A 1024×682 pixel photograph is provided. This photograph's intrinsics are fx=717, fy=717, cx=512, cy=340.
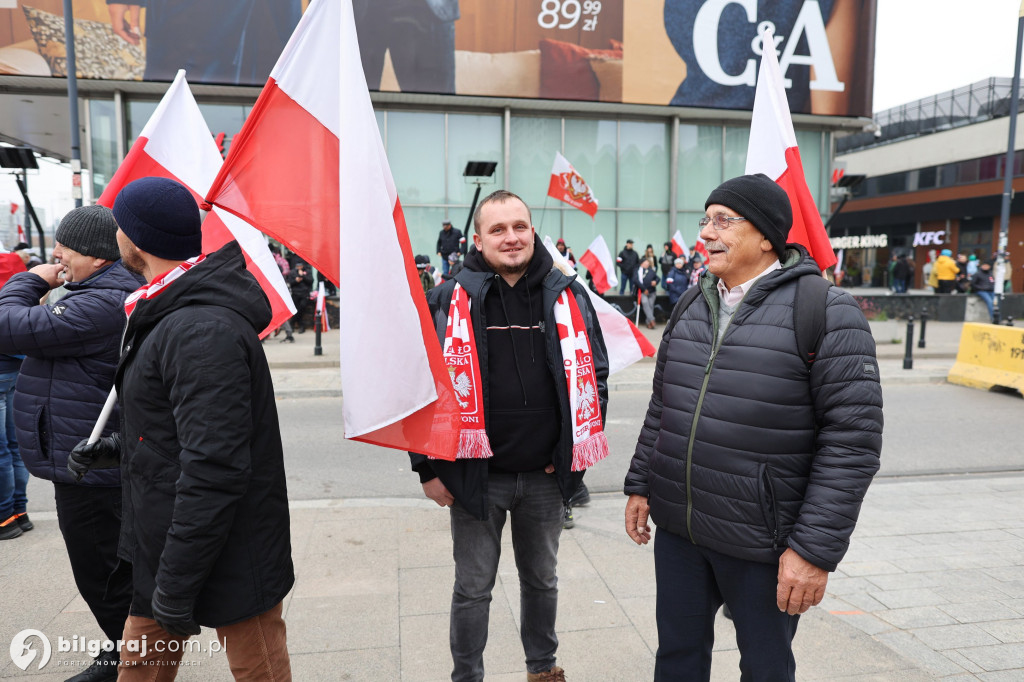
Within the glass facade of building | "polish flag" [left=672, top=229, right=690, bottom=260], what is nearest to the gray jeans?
"polish flag" [left=672, top=229, right=690, bottom=260]

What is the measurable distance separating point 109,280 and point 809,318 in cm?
282

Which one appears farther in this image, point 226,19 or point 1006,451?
point 226,19

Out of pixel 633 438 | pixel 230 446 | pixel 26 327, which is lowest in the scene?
pixel 633 438

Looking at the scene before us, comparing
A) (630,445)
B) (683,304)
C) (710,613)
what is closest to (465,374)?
(683,304)

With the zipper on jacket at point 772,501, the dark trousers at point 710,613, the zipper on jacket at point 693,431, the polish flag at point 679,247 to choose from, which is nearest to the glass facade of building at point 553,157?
the polish flag at point 679,247

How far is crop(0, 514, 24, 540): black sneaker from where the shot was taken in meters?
4.85

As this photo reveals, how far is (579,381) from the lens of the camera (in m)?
2.98

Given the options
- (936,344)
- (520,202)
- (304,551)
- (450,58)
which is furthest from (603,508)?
(450,58)

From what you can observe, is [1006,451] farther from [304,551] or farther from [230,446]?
[230,446]

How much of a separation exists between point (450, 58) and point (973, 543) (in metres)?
18.5

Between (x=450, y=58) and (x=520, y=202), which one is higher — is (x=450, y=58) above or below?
above

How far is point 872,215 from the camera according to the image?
47.0 metres

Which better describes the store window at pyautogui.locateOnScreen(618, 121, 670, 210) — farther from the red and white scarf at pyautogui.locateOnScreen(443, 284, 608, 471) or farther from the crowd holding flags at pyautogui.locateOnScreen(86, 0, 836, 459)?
the crowd holding flags at pyautogui.locateOnScreen(86, 0, 836, 459)

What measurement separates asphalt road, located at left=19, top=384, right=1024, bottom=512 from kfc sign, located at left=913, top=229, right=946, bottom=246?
1418 inches
